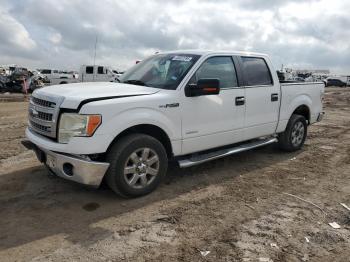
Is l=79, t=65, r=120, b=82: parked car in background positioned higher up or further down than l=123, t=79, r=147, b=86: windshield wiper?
higher up

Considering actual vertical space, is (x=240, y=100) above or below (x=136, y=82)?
below

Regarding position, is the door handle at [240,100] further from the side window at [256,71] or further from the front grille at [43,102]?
the front grille at [43,102]

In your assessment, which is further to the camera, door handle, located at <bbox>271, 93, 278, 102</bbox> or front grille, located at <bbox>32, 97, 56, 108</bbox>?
door handle, located at <bbox>271, 93, 278, 102</bbox>

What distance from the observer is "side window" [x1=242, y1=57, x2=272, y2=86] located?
639 centimetres

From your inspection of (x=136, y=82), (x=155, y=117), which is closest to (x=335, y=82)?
(x=136, y=82)

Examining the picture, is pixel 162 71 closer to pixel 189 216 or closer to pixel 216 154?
pixel 216 154

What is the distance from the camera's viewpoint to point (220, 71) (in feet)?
19.5

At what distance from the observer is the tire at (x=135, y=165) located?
15.4ft

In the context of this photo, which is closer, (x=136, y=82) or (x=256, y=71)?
(x=136, y=82)

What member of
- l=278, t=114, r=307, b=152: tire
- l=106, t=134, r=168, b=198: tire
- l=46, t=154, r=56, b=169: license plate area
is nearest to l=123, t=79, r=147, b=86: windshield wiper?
l=106, t=134, r=168, b=198: tire

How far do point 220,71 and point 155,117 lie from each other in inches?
Answer: 59.2

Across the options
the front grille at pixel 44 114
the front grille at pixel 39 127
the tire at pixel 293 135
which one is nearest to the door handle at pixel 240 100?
the tire at pixel 293 135

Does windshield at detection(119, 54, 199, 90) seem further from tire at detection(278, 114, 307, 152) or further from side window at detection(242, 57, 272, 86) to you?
tire at detection(278, 114, 307, 152)

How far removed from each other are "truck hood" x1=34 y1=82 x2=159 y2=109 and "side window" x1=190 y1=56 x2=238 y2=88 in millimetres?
765
